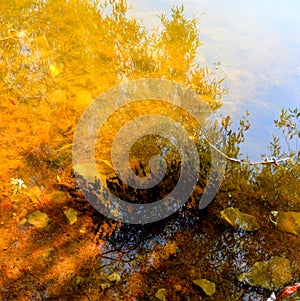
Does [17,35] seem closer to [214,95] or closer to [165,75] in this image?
[165,75]

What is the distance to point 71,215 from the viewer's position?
315 cm

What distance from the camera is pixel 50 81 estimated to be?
4504 millimetres

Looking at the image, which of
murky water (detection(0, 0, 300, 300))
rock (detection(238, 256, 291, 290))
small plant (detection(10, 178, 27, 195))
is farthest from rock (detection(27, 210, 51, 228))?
rock (detection(238, 256, 291, 290))

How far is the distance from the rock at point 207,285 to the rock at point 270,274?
26 cm

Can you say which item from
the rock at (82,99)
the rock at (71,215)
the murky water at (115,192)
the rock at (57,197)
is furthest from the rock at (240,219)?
the rock at (82,99)

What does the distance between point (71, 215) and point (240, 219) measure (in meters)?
1.72

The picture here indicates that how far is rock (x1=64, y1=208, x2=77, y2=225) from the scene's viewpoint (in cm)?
312

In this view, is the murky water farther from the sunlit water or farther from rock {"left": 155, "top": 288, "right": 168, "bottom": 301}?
the sunlit water

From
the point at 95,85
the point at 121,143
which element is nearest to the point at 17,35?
the point at 95,85

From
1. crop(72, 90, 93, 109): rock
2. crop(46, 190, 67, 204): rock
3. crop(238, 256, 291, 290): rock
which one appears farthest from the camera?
crop(72, 90, 93, 109): rock

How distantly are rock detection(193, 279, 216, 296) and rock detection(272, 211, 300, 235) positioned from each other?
964 millimetres

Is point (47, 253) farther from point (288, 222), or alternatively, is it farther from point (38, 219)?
point (288, 222)

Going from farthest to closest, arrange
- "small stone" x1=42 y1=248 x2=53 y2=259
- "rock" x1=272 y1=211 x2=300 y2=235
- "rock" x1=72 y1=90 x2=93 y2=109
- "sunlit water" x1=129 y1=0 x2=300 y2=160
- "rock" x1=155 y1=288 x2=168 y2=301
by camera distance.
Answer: "sunlit water" x1=129 y1=0 x2=300 y2=160, "rock" x1=72 y1=90 x2=93 y2=109, "rock" x1=272 y1=211 x2=300 y2=235, "small stone" x1=42 y1=248 x2=53 y2=259, "rock" x1=155 y1=288 x2=168 y2=301

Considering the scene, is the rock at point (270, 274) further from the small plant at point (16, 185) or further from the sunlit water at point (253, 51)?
the small plant at point (16, 185)
